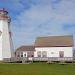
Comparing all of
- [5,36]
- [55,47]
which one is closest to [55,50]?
[55,47]

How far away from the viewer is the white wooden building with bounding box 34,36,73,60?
52.6 meters

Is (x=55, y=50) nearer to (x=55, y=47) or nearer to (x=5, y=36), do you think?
(x=55, y=47)

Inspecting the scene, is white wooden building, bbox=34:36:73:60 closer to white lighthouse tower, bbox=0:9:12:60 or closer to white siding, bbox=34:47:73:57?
white siding, bbox=34:47:73:57

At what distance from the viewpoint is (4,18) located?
52344 millimetres

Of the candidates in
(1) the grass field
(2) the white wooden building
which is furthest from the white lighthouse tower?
(1) the grass field

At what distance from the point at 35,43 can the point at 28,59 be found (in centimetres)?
652

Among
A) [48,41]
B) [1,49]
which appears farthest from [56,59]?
[1,49]

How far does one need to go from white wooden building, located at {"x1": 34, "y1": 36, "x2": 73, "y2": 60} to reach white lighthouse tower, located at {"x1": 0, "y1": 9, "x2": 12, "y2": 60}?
6.42 m

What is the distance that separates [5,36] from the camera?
5184 centimetres

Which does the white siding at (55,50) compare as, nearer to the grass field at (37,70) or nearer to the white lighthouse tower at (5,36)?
the white lighthouse tower at (5,36)

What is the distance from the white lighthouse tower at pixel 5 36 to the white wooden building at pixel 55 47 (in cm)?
642

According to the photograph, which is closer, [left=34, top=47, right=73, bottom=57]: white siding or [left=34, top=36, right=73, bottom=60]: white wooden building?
Answer: [left=34, top=47, right=73, bottom=57]: white siding

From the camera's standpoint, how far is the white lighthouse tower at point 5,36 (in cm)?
5041

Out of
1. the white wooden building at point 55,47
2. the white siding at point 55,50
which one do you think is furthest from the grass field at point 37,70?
the white wooden building at point 55,47
